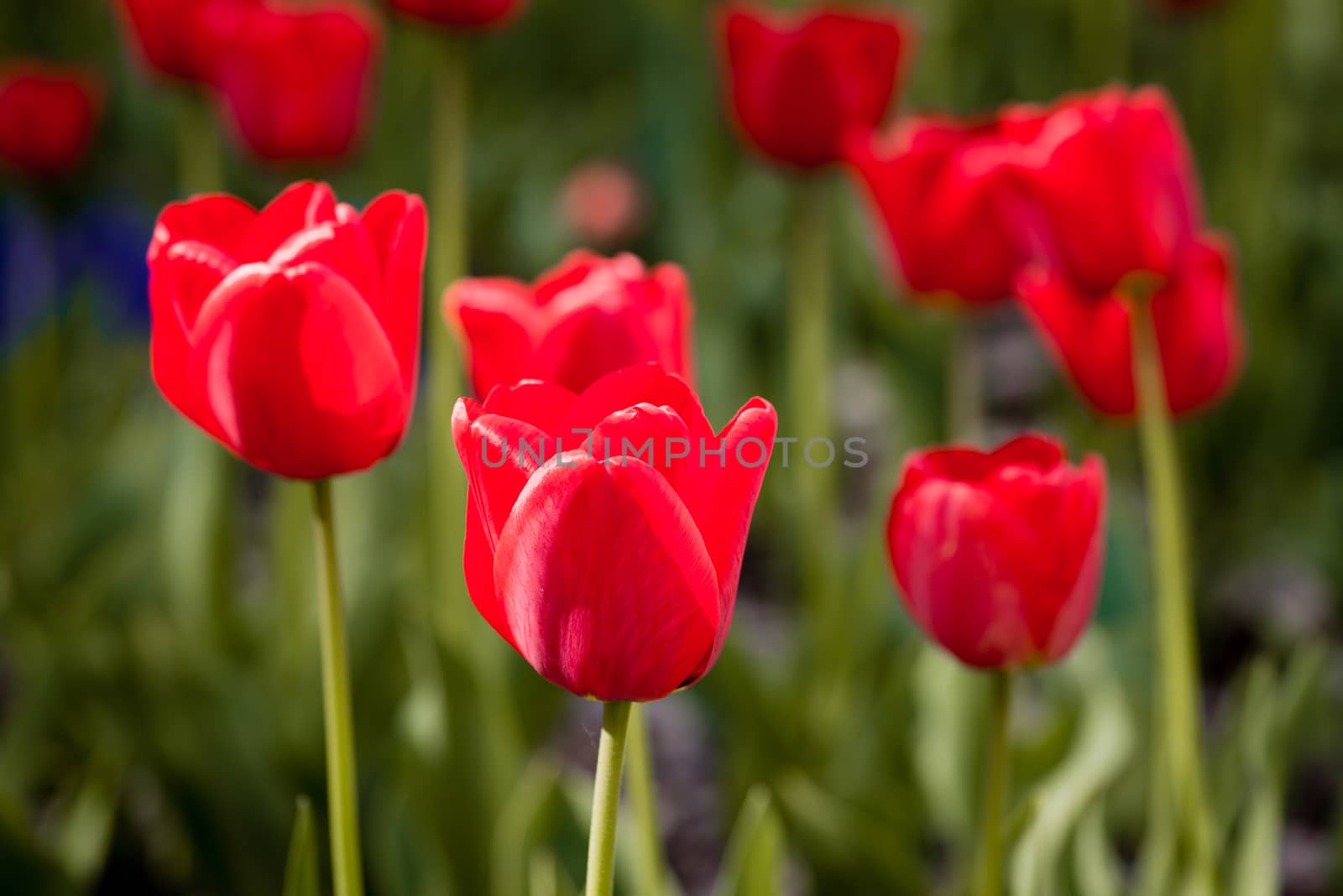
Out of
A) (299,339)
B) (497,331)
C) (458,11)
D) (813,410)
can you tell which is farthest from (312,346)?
(813,410)

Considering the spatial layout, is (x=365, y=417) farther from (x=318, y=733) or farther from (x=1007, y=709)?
(x=318, y=733)

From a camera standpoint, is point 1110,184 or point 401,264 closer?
point 401,264

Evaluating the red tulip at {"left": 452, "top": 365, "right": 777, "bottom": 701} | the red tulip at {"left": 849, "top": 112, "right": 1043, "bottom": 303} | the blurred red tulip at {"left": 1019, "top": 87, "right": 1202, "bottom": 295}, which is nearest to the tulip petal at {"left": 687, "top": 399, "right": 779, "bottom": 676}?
the red tulip at {"left": 452, "top": 365, "right": 777, "bottom": 701}

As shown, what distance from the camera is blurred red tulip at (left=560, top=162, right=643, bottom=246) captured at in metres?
2.19

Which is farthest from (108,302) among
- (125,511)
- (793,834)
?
(793,834)

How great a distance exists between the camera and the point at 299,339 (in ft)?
1.66

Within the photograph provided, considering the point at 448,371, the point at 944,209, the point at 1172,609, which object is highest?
the point at 944,209

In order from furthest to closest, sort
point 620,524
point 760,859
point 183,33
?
point 183,33, point 760,859, point 620,524

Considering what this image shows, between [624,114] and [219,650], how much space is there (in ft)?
6.05

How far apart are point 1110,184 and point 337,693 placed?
0.48 m

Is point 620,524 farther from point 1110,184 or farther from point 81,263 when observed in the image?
point 81,263

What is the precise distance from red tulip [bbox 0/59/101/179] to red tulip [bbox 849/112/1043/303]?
106 cm

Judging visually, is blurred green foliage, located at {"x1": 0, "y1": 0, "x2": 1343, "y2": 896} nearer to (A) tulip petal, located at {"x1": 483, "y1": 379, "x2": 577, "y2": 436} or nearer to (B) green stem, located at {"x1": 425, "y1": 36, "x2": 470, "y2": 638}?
(B) green stem, located at {"x1": 425, "y1": 36, "x2": 470, "y2": 638}

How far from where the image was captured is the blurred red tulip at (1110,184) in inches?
28.6
